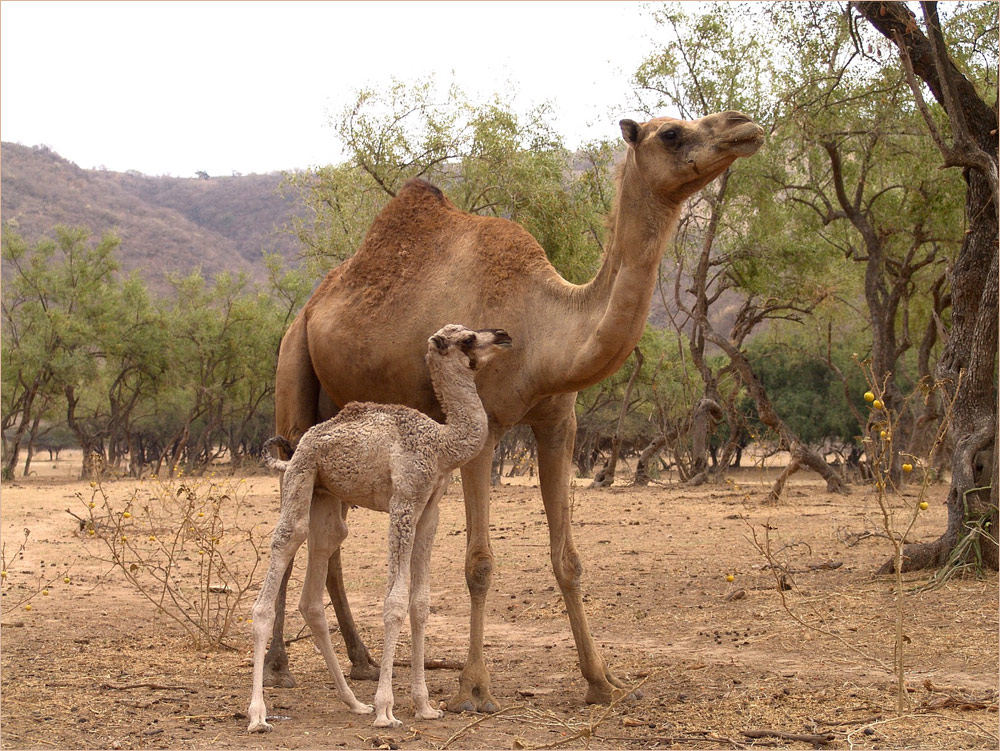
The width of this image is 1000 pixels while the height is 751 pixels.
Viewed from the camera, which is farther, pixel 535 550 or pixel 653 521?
pixel 653 521

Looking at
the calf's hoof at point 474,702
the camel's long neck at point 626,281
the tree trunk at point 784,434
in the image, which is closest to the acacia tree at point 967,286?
the camel's long neck at point 626,281

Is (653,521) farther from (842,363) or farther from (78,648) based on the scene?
(842,363)

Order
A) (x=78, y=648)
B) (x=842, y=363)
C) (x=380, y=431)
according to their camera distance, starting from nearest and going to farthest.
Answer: (x=380, y=431) < (x=78, y=648) < (x=842, y=363)

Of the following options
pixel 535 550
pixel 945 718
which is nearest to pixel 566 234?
pixel 535 550

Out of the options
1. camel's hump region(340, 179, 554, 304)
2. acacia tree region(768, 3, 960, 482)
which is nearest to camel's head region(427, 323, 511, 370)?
camel's hump region(340, 179, 554, 304)

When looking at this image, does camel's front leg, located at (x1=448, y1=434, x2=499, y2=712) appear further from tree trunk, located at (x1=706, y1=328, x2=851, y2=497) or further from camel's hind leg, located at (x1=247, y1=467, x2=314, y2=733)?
tree trunk, located at (x1=706, y1=328, x2=851, y2=497)

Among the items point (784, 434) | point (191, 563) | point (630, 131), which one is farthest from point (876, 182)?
point (630, 131)

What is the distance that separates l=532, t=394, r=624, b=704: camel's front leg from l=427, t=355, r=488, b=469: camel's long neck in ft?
2.28

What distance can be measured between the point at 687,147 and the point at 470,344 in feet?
4.82

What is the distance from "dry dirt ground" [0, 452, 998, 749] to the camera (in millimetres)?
4738

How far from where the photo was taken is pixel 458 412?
511 centimetres

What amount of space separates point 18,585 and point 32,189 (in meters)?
68.5

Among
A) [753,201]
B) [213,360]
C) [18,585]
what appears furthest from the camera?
[213,360]

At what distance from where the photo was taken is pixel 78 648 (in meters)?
6.88
